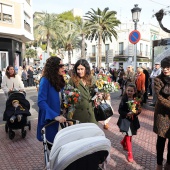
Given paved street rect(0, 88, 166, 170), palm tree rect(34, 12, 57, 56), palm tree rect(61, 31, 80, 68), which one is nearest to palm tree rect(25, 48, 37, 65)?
palm tree rect(61, 31, 80, 68)

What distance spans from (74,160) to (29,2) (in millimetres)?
26078

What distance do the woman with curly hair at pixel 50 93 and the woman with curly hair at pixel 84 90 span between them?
0.35 meters

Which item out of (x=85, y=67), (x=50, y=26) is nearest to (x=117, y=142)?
(x=85, y=67)

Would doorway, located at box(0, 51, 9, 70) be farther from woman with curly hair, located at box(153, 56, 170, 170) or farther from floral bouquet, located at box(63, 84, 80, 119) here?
woman with curly hair, located at box(153, 56, 170, 170)

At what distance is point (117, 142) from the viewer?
17.3 feet

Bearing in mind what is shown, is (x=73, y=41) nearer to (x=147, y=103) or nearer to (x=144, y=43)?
(x=144, y=43)

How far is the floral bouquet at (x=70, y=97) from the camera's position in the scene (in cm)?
316

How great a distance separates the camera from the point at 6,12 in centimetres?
2052

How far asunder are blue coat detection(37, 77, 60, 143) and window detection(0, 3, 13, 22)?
19441 mm

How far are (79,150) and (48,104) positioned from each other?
45.6 inches

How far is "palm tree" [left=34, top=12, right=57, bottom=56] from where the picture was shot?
112 feet

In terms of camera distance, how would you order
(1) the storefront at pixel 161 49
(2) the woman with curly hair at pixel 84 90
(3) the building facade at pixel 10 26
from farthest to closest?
(3) the building facade at pixel 10 26, (1) the storefront at pixel 161 49, (2) the woman with curly hair at pixel 84 90

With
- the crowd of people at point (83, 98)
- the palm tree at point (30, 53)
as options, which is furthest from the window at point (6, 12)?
→ the palm tree at point (30, 53)

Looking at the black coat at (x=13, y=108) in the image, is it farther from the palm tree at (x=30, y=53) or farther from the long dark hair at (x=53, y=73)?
the palm tree at (x=30, y=53)
